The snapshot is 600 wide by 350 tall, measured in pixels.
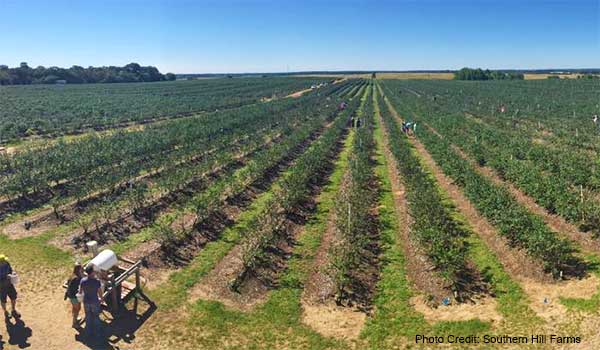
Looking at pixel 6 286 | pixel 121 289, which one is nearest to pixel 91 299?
pixel 121 289

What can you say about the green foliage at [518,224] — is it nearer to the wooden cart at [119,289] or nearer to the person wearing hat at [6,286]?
the wooden cart at [119,289]

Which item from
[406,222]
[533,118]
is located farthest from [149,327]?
[533,118]

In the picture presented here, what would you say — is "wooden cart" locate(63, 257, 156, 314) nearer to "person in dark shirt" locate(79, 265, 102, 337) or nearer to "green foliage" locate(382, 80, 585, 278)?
"person in dark shirt" locate(79, 265, 102, 337)

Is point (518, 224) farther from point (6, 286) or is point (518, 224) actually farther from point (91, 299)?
point (6, 286)

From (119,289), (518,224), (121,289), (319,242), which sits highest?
(518,224)

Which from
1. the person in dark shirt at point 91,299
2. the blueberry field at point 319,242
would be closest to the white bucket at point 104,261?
the person in dark shirt at point 91,299

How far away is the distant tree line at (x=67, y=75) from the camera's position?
12975 centimetres

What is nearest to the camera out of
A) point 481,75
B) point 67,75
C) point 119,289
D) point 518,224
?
point 119,289

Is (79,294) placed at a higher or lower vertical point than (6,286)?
higher

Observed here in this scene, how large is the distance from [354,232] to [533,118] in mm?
33126

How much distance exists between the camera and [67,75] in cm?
14250

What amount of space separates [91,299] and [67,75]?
507 feet

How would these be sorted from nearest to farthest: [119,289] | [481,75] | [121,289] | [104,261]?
[104,261], [119,289], [121,289], [481,75]

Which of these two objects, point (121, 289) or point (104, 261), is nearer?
point (104, 261)
